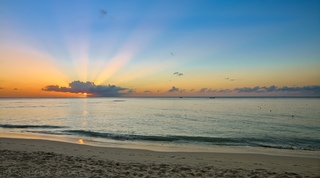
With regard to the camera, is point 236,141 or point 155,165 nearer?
point 155,165

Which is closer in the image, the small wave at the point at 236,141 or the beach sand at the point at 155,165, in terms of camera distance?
the beach sand at the point at 155,165

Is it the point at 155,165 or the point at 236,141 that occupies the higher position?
the point at 155,165

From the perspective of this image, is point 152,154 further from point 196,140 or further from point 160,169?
point 196,140

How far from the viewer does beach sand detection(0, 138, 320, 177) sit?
11273 millimetres

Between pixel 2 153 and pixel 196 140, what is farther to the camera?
pixel 196 140

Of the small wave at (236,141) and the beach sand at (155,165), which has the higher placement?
the beach sand at (155,165)

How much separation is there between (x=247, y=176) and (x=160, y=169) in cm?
441

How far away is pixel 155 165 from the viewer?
43.2 feet

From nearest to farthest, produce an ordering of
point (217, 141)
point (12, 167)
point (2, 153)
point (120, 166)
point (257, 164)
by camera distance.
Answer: point (12, 167) < point (120, 166) < point (257, 164) < point (2, 153) < point (217, 141)

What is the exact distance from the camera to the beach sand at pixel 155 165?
11.3m

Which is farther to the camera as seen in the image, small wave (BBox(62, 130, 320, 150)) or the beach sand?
small wave (BBox(62, 130, 320, 150))

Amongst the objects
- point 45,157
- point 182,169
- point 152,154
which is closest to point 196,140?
point 152,154

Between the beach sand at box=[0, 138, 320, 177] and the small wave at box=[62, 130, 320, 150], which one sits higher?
the beach sand at box=[0, 138, 320, 177]

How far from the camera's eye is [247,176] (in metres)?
11.2
